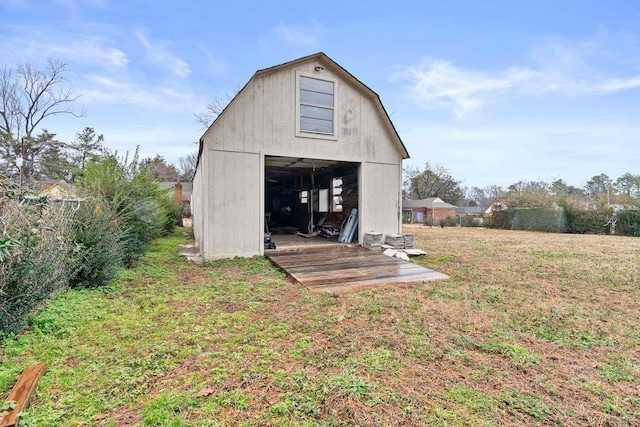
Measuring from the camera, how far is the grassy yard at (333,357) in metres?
1.79

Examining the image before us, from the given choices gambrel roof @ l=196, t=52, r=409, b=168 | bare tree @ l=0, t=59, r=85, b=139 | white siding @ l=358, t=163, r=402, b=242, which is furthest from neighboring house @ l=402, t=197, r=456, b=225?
bare tree @ l=0, t=59, r=85, b=139

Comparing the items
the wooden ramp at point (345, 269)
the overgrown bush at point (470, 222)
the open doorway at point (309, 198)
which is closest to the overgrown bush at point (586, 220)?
the overgrown bush at point (470, 222)

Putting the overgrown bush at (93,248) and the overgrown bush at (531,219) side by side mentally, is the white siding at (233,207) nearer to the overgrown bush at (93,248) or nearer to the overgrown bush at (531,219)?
the overgrown bush at (93,248)

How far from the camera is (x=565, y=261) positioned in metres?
7.29

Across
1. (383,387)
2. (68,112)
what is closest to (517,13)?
(383,387)

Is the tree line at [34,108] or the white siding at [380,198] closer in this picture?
the white siding at [380,198]

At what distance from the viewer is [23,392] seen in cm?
182

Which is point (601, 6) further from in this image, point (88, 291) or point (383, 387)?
point (88, 291)

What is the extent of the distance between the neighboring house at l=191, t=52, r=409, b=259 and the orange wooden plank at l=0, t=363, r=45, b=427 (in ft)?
14.8

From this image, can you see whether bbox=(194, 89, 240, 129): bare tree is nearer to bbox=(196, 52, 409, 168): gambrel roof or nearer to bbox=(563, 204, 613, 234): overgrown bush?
bbox=(196, 52, 409, 168): gambrel roof

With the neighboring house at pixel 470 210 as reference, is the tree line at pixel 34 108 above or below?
above

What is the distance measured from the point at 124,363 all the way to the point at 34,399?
539 millimetres

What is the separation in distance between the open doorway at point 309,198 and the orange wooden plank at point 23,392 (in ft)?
20.6

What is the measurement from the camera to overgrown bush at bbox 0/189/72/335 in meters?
2.59
